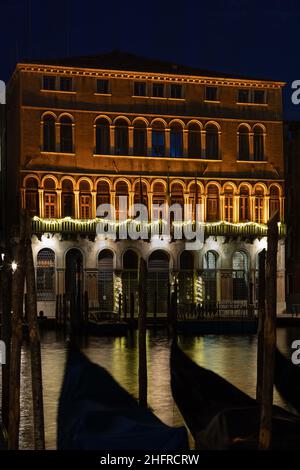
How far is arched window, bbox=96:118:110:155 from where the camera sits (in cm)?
3697

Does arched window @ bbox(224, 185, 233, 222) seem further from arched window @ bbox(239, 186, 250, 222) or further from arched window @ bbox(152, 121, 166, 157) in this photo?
arched window @ bbox(152, 121, 166, 157)

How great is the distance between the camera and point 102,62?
1487 inches

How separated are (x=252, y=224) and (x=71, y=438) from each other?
27.6 m

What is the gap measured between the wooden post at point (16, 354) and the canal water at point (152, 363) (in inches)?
29.4

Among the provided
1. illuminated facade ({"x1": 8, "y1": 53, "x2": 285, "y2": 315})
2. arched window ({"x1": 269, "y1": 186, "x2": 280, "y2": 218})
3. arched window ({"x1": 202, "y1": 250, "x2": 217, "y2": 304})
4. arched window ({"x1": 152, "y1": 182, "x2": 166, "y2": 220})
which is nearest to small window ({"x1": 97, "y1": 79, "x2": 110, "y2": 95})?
illuminated facade ({"x1": 8, "y1": 53, "x2": 285, "y2": 315})

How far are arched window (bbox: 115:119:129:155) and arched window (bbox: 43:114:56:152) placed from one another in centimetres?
243

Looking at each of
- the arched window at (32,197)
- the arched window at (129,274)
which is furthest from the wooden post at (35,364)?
the arched window at (129,274)

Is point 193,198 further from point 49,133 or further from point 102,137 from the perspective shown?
point 49,133

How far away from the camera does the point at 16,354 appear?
492 inches

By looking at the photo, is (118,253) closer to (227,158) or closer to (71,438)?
(227,158)

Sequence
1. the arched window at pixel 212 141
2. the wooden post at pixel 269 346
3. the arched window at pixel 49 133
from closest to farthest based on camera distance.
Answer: the wooden post at pixel 269 346 < the arched window at pixel 49 133 < the arched window at pixel 212 141

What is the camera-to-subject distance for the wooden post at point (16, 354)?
39.2 feet

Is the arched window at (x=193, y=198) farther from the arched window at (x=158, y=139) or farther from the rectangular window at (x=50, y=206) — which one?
the rectangular window at (x=50, y=206)

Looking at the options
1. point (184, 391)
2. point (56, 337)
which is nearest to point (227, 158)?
point (56, 337)
